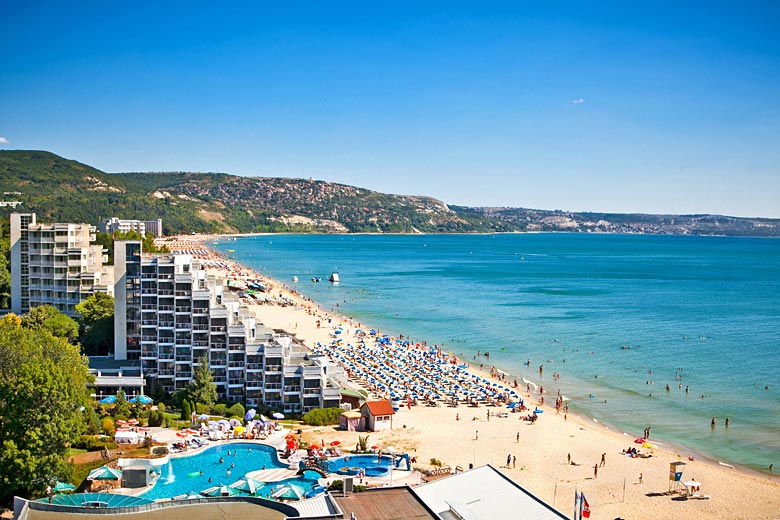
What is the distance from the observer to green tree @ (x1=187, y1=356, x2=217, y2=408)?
40406mm

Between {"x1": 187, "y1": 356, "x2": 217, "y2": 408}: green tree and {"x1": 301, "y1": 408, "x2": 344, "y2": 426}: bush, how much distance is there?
5.52 metres

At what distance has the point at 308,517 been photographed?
66.1ft

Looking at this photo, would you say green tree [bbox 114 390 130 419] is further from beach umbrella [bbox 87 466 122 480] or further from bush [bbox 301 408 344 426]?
bush [bbox 301 408 344 426]

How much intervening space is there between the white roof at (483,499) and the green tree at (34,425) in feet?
47.5

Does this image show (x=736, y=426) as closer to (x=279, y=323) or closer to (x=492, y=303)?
(x=279, y=323)

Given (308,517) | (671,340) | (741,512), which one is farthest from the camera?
(671,340)

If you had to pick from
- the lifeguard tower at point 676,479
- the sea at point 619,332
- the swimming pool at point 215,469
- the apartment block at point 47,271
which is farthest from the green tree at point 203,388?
the lifeguard tower at point 676,479

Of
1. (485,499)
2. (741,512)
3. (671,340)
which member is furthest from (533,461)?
(671,340)

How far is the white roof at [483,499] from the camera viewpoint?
2173 cm

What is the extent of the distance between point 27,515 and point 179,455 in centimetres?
1149

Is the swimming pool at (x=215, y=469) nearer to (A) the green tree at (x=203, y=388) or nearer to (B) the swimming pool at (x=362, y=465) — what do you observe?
(B) the swimming pool at (x=362, y=465)

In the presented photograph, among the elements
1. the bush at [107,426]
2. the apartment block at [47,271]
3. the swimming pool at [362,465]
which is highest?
the apartment block at [47,271]

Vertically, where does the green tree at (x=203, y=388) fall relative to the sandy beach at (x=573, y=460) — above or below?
above

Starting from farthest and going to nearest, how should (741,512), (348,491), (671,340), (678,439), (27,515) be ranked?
(671,340)
(678,439)
(741,512)
(348,491)
(27,515)
